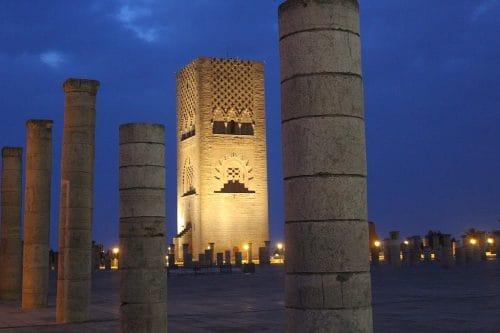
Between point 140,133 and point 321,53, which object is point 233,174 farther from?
point 321,53

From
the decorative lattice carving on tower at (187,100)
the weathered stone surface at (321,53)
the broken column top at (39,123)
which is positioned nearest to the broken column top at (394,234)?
the broken column top at (39,123)

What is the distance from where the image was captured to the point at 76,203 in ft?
36.9

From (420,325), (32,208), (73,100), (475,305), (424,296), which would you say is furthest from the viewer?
(32,208)

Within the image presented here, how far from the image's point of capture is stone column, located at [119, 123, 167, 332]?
795 cm

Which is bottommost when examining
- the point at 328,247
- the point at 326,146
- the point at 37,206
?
the point at 328,247

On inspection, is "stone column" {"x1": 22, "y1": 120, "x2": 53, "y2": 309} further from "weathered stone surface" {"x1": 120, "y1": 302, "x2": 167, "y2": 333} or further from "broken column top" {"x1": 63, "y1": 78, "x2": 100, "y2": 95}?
"weathered stone surface" {"x1": 120, "y1": 302, "x2": 167, "y2": 333}

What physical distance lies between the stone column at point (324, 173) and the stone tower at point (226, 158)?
36.5m

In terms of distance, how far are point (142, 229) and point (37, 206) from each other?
6.86 metres

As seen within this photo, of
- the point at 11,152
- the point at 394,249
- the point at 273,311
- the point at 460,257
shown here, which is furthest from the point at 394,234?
the point at 273,311

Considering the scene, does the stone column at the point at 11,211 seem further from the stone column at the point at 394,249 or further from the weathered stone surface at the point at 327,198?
the stone column at the point at 394,249

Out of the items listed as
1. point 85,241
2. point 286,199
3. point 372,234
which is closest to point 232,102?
point 372,234

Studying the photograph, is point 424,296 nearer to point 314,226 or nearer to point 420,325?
point 420,325

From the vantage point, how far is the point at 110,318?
36.3ft

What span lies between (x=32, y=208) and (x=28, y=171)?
0.76 metres
